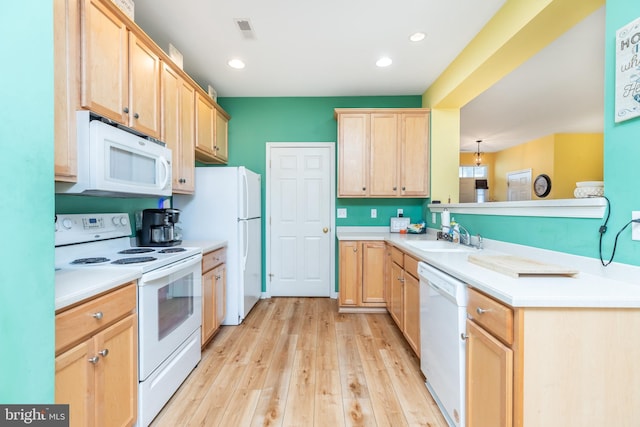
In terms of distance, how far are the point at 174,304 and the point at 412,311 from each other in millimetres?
1704

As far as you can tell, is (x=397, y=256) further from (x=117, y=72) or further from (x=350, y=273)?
(x=117, y=72)

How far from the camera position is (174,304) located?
1769mm

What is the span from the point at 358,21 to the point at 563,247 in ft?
6.68

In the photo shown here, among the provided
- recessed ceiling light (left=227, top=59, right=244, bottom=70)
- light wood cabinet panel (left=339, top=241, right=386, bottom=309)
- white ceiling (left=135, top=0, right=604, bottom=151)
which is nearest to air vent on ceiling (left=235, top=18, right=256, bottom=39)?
white ceiling (left=135, top=0, right=604, bottom=151)

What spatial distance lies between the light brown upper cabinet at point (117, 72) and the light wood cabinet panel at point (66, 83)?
0.04 metres

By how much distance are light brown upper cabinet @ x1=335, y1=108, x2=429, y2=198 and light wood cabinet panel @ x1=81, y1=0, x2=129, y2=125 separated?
2125 millimetres

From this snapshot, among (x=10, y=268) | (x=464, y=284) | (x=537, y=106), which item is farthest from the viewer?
→ (x=537, y=106)

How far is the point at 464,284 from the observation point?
135 centimetres

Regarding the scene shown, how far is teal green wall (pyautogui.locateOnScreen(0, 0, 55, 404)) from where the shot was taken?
0.74 m

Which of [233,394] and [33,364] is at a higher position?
[33,364]

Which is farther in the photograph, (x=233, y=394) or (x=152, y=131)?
(x=152, y=131)

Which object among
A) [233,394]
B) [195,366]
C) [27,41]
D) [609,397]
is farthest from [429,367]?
[27,41]

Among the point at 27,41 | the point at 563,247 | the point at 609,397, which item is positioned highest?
the point at 27,41

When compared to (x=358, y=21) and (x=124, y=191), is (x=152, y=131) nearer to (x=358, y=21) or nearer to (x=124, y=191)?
(x=124, y=191)
